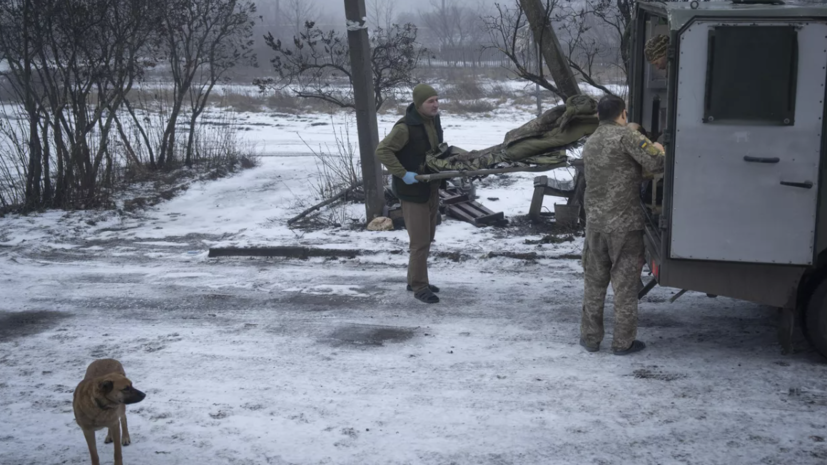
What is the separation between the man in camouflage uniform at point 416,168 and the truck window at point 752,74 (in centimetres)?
251

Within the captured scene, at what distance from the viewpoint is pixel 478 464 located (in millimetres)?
3764

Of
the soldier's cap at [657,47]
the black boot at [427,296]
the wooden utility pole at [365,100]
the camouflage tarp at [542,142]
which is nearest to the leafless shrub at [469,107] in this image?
the wooden utility pole at [365,100]

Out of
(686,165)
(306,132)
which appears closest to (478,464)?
(686,165)

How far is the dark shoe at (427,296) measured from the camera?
644 centimetres

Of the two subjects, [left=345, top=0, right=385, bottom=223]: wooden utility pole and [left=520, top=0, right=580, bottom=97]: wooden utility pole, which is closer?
[left=520, top=0, right=580, bottom=97]: wooden utility pole

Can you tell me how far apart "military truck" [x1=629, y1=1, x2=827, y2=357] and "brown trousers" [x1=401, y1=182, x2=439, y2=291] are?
7.51 ft

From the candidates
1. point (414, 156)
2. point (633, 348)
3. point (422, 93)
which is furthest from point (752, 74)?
point (414, 156)

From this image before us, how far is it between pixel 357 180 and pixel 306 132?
1018 cm

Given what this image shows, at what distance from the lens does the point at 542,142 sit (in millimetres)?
6336

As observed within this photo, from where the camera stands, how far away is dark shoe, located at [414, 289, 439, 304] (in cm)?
644

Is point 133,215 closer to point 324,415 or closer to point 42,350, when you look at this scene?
point 42,350

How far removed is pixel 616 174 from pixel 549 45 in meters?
4.37

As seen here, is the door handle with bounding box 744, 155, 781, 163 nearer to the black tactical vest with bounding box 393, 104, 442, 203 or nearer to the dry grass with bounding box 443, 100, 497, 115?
the black tactical vest with bounding box 393, 104, 442, 203

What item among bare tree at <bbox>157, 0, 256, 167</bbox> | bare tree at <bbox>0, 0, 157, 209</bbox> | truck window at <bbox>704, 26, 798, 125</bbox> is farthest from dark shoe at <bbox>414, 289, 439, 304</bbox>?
bare tree at <bbox>157, 0, 256, 167</bbox>
